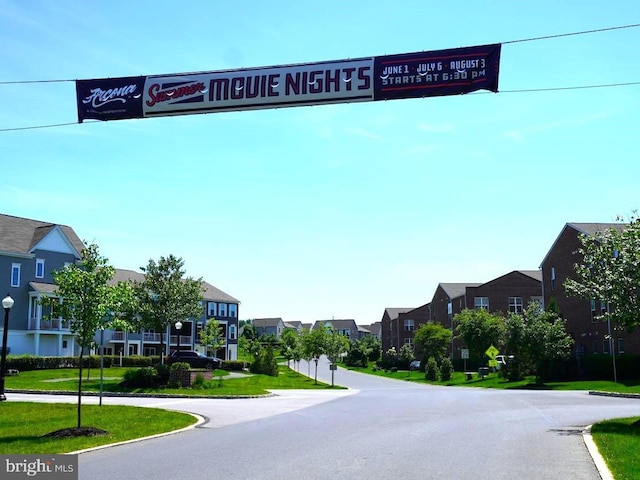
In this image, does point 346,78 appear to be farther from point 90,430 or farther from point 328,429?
point 90,430

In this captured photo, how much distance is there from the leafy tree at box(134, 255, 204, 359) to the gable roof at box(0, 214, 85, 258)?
2002 cm

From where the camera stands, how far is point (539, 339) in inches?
1713

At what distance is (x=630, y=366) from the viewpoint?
42.6 meters

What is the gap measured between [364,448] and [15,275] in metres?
47.9

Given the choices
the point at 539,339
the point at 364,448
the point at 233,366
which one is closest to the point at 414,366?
the point at 233,366

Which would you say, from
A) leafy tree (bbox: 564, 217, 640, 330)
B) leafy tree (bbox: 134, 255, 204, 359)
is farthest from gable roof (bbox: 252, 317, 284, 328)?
leafy tree (bbox: 564, 217, 640, 330)

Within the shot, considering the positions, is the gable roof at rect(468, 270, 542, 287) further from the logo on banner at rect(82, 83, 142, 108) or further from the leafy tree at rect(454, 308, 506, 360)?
the logo on banner at rect(82, 83, 142, 108)

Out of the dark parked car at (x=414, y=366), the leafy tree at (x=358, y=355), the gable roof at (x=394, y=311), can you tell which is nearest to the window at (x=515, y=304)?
the dark parked car at (x=414, y=366)

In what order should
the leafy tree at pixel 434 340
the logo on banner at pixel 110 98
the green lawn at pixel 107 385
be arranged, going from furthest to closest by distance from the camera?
the leafy tree at pixel 434 340 < the green lawn at pixel 107 385 < the logo on banner at pixel 110 98

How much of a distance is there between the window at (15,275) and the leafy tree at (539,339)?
38357mm

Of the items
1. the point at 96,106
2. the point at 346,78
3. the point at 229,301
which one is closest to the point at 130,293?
the point at 96,106

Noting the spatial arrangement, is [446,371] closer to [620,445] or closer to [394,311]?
[620,445]

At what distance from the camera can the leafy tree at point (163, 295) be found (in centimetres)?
3419

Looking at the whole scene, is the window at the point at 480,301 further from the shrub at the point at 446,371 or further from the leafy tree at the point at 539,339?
the leafy tree at the point at 539,339
